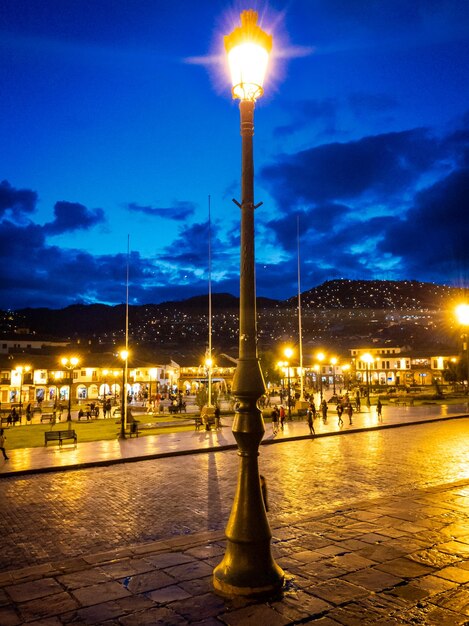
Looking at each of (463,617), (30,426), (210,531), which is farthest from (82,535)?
(30,426)

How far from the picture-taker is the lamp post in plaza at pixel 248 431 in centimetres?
466

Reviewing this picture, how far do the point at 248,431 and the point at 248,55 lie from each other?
3649 millimetres

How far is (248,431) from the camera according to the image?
4.71 metres

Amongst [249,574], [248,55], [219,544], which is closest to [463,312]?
[219,544]

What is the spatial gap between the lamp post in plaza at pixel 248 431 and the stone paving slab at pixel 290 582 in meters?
0.20

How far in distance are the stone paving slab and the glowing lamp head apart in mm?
4978

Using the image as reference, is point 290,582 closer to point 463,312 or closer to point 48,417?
point 463,312

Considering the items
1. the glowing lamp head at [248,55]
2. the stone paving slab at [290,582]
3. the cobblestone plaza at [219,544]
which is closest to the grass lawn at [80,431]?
the cobblestone plaza at [219,544]

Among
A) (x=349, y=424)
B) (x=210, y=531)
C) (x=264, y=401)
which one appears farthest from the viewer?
(x=264, y=401)

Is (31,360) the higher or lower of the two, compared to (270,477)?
higher

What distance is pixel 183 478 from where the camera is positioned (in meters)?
12.1

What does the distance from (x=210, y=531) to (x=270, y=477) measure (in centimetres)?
461

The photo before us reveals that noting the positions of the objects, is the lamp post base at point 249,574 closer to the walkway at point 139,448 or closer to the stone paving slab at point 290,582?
the stone paving slab at point 290,582

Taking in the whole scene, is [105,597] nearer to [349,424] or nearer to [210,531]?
[210,531]
